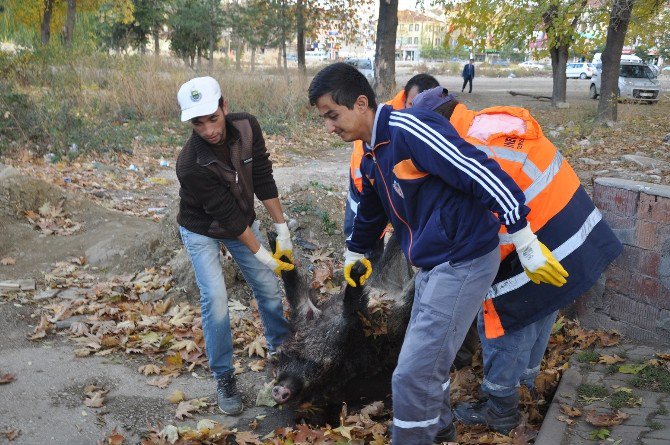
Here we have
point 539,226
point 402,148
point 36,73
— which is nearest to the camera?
point 402,148

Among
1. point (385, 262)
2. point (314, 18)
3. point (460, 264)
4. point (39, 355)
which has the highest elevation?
point (314, 18)

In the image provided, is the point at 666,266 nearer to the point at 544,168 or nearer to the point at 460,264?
the point at 544,168

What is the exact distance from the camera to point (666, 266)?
4.38 m

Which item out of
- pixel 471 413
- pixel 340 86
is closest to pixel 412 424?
pixel 471 413

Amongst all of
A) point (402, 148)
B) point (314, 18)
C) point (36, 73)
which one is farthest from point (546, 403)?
point (314, 18)

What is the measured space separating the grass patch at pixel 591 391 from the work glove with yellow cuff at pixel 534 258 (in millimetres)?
1330

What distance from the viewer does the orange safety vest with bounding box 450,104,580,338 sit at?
3.24 meters

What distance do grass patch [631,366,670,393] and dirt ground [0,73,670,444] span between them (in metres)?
2.14

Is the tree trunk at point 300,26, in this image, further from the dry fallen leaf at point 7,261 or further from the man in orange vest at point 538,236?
the man in orange vest at point 538,236

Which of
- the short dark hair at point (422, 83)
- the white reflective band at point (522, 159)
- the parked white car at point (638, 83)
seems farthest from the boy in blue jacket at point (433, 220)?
the parked white car at point (638, 83)

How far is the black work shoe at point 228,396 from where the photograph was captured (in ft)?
13.4

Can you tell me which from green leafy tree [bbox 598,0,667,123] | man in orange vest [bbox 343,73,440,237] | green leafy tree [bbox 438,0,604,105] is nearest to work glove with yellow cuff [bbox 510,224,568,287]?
man in orange vest [bbox 343,73,440,237]

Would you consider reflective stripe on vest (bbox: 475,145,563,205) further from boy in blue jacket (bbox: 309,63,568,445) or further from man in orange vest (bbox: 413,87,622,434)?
boy in blue jacket (bbox: 309,63,568,445)

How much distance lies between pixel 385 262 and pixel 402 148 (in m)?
2.03
